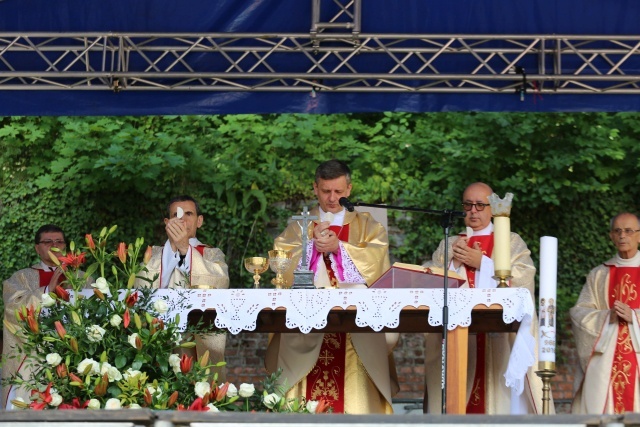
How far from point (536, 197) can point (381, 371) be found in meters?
4.56

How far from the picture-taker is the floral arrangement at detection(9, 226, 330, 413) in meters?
6.11

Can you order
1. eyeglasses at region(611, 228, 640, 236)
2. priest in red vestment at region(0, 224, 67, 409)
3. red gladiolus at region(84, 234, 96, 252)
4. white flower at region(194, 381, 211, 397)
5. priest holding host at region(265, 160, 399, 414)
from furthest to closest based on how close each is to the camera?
priest in red vestment at region(0, 224, 67, 409) → eyeglasses at region(611, 228, 640, 236) → priest holding host at region(265, 160, 399, 414) → red gladiolus at region(84, 234, 96, 252) → white flower at region(194, 381, 211, 397)

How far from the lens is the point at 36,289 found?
30.0ft

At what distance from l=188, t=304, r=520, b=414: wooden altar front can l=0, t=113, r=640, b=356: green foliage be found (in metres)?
4.96

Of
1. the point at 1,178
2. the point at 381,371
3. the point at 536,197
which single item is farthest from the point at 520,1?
the point at 1,178

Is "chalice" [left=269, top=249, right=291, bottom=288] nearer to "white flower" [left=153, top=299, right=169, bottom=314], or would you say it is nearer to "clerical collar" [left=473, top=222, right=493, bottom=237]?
"white flower" [left=153, top=299, right=169, bottom=314]

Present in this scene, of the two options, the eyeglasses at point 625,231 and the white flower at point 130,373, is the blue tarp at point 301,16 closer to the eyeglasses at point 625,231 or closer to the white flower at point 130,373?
the eyeglasses at point 625,231

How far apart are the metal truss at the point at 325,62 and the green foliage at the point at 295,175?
3.34 meters

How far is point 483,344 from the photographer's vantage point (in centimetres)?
827

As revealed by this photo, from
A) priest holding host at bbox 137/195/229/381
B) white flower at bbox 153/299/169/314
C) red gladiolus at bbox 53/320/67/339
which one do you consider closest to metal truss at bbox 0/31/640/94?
priest holding host at bbox 137/195/229/381

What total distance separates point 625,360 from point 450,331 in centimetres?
236

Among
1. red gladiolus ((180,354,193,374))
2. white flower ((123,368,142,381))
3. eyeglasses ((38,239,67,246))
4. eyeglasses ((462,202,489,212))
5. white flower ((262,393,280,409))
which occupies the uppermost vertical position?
eyeglasses ((462,202,489,212))

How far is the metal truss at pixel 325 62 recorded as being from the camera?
826cm

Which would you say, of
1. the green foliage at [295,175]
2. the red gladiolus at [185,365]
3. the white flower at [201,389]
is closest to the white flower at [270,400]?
the white flower at [201,389]
